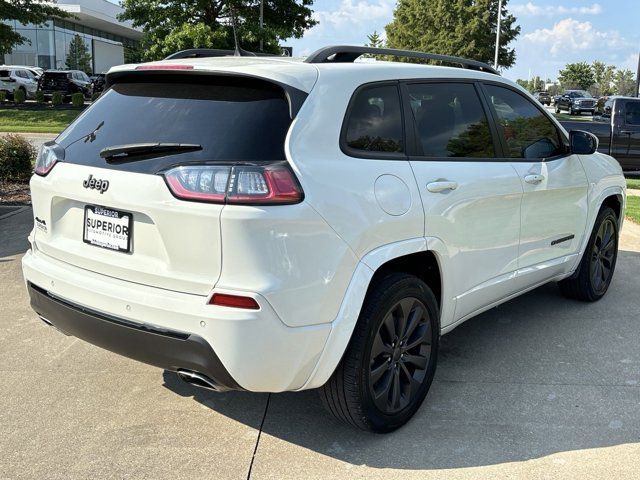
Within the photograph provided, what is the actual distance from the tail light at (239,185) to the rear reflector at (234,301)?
38cm

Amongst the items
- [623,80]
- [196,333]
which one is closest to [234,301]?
[196,333]

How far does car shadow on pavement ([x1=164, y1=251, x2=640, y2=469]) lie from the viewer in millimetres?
3219

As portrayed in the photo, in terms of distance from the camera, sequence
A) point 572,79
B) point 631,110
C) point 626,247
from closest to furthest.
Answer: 1. point 626,247
2. point 631,110
3. point 572,79

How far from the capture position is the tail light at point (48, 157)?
3254 mm

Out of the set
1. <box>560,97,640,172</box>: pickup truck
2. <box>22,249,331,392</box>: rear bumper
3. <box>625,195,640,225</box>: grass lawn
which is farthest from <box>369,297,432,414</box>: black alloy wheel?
<box>560,97,640,172</box>: pickup truck

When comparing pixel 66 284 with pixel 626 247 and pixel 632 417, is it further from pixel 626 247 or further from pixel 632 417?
pixel 626 247

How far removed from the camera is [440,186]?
341 centimetres

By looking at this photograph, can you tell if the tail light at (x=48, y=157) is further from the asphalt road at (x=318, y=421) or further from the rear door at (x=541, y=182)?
the rear door at (x=541, y=182)

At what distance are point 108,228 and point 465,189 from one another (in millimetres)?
1861

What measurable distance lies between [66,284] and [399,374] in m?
1.69

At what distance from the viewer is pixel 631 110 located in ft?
49.4

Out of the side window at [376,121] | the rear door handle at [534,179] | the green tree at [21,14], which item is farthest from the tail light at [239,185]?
the green tree at [21,14]

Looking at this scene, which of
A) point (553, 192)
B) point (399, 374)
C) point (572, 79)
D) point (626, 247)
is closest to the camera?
point (399, 374)

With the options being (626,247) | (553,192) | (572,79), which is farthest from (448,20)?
(572,79)
